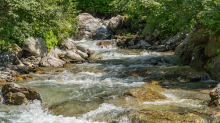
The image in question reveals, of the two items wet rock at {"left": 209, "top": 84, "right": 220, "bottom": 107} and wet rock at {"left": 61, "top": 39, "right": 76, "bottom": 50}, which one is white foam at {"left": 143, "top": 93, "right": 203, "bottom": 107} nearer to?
wet rock at {"left": 209, "top": 84, "right": 220, "bottom": 107}

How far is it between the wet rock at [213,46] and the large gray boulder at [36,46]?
33.0 feet

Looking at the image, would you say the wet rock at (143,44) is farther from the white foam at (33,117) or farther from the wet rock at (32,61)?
the white foam at (33,117)

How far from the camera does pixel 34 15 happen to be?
1116 centimetres

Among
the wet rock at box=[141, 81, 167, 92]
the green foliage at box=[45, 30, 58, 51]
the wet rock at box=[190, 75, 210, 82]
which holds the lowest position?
the wet rock at box=[141, 81, 167, 92]

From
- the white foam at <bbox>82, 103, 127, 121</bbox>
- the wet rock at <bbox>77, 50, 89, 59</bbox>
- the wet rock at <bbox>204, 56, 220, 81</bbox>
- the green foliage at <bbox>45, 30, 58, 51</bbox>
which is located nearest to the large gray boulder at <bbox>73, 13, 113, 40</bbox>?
the wet rock at <bbox>77, 50, 89, 59</bbox>

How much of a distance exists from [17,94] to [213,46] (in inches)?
355

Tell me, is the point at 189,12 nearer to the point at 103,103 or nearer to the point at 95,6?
the point at 103,103

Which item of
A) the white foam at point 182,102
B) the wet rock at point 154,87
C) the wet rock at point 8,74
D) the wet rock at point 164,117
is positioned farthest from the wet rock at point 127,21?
the wet rock at point 164,117

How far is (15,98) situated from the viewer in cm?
670

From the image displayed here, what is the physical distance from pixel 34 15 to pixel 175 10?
24.6 feet

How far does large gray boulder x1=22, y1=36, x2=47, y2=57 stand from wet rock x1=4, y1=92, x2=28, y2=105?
6.45 meters

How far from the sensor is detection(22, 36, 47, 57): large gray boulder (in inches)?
499

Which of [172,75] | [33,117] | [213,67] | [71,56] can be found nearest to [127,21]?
[71,56]

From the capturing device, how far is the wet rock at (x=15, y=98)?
6.68 metres
